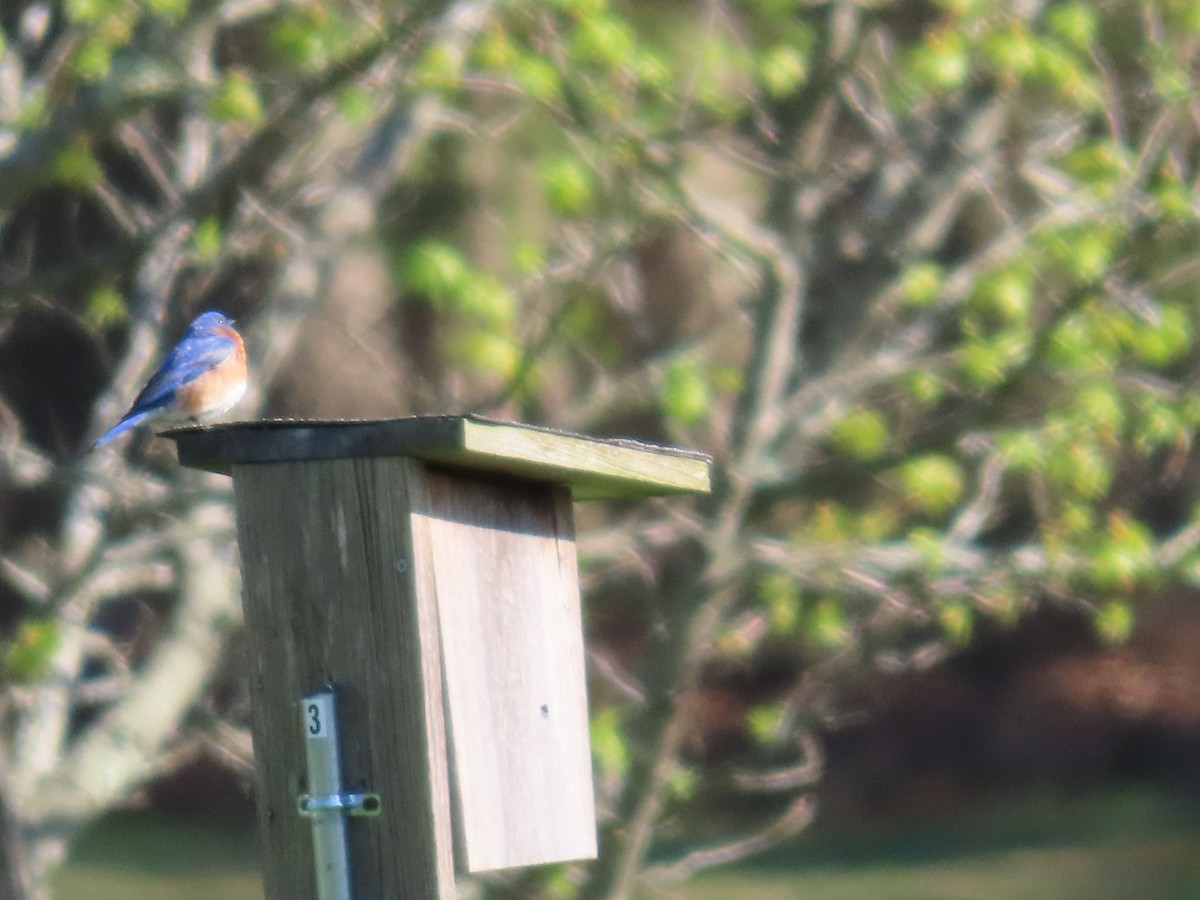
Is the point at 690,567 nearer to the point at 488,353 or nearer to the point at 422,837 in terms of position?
the point at 488,353

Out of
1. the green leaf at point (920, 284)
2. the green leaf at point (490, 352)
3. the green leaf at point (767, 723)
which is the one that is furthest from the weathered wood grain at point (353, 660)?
the green leaf at point (920, 284)

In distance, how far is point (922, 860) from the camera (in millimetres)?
11688

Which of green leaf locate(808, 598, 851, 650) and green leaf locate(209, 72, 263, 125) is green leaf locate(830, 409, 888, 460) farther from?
green leaf locate(209, 72, 263, 125)

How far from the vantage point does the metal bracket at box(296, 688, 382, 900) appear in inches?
101

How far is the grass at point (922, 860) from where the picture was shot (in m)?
10.8

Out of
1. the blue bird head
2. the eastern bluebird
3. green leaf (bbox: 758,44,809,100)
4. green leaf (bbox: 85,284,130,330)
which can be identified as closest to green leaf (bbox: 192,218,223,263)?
green leaf (bbox: 85,284,130,330)

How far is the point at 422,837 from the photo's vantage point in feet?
8.40

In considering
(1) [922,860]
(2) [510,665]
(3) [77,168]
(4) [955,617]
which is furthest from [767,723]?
(1) [922,860]

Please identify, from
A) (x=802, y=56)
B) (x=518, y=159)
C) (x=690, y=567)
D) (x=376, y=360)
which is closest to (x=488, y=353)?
(x=376, y=360)

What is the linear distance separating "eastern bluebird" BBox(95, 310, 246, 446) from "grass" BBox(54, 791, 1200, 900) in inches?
247

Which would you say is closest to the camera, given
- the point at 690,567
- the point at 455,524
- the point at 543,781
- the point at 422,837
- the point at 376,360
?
the point at 422,837

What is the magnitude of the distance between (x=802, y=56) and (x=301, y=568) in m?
3.85

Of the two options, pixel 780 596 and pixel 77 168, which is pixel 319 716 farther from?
pixel 780 596

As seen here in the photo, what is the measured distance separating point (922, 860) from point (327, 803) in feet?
31.6
